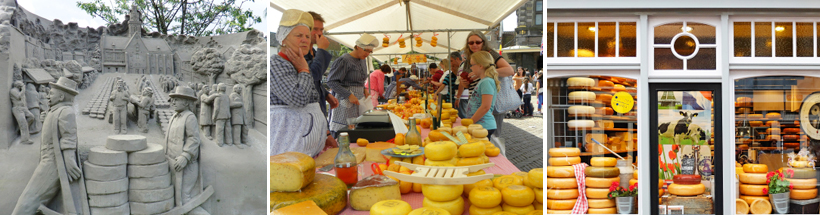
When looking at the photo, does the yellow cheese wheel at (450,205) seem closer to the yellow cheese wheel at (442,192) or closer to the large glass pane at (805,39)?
the yellow cheese wheel at (442,192)

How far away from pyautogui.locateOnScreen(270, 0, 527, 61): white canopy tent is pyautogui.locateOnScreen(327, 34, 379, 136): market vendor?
0.04 metres

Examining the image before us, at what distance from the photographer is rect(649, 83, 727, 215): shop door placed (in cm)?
326

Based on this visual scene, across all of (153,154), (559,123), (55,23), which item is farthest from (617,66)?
(55,23)

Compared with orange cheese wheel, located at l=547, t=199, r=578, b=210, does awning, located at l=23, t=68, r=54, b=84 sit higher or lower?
higher

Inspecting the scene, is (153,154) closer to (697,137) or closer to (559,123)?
(559,123)

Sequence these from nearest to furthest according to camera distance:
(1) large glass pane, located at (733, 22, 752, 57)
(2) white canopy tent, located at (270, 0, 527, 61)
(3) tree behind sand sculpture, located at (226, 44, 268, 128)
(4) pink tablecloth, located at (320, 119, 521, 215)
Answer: (4) pink tablecloth, located at (320, 119, 521, 215), (2) white canopy tent, located at (270, 0, 527, 61), (3) tree behind sand sculpture, located at (226, 44, 268, 128), (1) large glass pane, located at (733, 22, 752, 57)

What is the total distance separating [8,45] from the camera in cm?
257

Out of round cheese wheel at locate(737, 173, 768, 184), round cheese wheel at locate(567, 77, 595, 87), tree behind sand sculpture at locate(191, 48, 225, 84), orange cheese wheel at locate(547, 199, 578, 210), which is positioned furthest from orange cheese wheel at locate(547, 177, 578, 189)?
tree behind sand sculpture at locate(191, 48, 225, 84)

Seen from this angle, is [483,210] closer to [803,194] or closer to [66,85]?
[66,85]

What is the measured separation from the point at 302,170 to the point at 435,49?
806 millimetres

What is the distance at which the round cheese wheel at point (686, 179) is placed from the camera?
A: 11.0 feet

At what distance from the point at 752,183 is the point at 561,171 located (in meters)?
1.45

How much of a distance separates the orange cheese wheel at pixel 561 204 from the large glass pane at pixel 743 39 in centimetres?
158

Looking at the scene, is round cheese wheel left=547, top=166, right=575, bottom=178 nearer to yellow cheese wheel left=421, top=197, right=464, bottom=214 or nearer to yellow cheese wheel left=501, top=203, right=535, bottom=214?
yellow cheese wheel left=501, top=203, right=535, bottom=214
